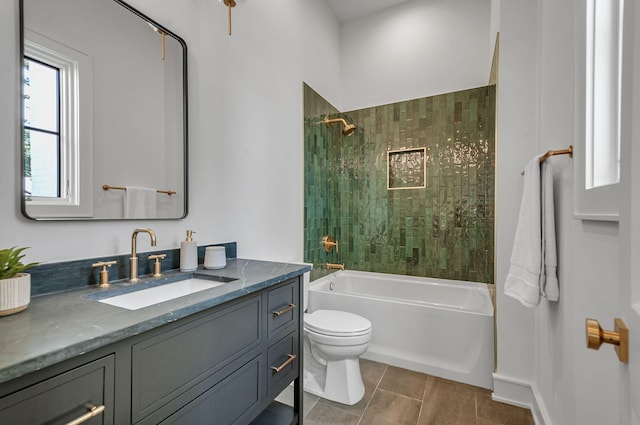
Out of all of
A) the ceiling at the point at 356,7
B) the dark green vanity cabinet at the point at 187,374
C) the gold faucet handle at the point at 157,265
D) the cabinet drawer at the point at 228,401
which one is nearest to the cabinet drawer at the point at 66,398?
the dark green vanity cabinet at the point at 187,374

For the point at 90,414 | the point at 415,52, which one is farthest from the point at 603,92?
the point at 415,52

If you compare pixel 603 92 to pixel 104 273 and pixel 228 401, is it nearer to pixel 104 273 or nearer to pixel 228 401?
pixel 228 401

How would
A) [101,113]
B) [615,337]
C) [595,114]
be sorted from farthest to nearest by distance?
[101,113] < [595,114] < [615,337]

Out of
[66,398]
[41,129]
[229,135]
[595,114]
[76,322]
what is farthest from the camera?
[229,135]

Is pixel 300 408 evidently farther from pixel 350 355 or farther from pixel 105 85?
pixel 105 85

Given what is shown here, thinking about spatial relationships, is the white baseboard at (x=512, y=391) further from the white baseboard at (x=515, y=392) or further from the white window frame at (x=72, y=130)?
the white window frame at (x=72, y=130)

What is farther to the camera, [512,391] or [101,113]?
[512,391]

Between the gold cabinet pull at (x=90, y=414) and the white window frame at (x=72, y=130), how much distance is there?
71cm

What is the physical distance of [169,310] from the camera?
821 millimetres

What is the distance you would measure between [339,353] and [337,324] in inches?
6.8

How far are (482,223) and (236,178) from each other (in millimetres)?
2242

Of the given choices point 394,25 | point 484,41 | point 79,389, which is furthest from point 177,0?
point 484,41

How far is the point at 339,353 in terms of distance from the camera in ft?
5.97

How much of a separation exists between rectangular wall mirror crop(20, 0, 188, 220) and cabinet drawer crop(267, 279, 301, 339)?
66cm
